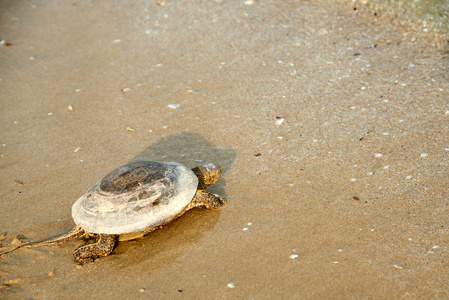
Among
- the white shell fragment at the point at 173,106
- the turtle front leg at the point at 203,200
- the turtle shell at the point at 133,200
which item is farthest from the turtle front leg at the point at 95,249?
the white shell fragment at the point at 173,106

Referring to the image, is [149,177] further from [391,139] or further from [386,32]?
[386,32]

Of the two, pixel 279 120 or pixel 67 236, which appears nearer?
pixel 67 236

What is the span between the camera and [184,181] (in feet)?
13.8

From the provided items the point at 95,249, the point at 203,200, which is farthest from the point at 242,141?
the point at 95,249

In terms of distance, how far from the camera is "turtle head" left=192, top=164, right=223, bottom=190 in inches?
176

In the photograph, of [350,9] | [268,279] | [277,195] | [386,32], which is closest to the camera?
[268,279]

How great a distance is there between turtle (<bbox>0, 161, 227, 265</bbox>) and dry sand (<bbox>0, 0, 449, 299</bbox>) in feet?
0.50

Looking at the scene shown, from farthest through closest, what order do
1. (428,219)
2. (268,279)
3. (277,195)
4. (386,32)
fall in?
(386,32)
(277,195)
(428,219)
(268,279)

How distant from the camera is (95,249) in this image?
392 centimetres

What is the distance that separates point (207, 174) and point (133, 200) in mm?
901

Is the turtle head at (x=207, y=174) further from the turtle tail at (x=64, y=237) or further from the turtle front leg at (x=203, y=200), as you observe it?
the turtle tail at (x=64, y=237)

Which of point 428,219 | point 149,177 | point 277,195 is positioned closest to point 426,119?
point 428,219

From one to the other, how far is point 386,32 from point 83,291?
6.50 m

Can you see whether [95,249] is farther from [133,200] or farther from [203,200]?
[203,200]
